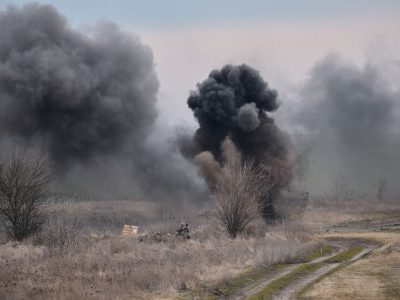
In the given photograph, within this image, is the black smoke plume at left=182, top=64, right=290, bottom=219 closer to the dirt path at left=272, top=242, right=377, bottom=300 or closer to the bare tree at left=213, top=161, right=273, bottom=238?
the bare tree at left=213, top=161, right=273, bottom=238

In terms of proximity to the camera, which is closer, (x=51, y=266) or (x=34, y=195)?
(x=51, y=266)

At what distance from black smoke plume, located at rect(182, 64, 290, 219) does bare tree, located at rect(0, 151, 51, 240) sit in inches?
734

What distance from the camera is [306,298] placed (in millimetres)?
16922

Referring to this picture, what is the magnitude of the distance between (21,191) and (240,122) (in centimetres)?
2341

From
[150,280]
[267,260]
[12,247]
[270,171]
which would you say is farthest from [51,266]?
[270,171]

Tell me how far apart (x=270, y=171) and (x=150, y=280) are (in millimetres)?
30494

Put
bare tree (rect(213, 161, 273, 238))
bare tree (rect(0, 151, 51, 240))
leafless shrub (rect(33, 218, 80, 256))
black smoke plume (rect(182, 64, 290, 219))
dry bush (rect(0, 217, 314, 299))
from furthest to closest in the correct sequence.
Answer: black smoke plume (rect(182, 64, 290, 219))
bare tree (rect(213, 161, 273, 238))
bare tree (rect(0, 151, 51, 240))
leafless shrub (rect(33, 218, 80, 256))
dry bush (rect(0, 217, 314, 299))

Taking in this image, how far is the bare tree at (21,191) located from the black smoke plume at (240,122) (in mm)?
18635

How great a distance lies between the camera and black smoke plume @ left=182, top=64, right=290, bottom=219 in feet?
161

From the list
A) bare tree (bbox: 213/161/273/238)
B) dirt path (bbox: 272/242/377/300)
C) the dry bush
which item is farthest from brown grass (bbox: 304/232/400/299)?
bare tree (bbox: 213/161/273/238)

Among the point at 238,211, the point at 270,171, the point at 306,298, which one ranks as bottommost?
the point at 306,298

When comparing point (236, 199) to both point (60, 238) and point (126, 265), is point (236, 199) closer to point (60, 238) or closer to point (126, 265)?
point (60, 238)

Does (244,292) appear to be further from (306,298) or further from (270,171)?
(270,171)

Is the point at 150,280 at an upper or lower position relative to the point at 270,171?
lower
